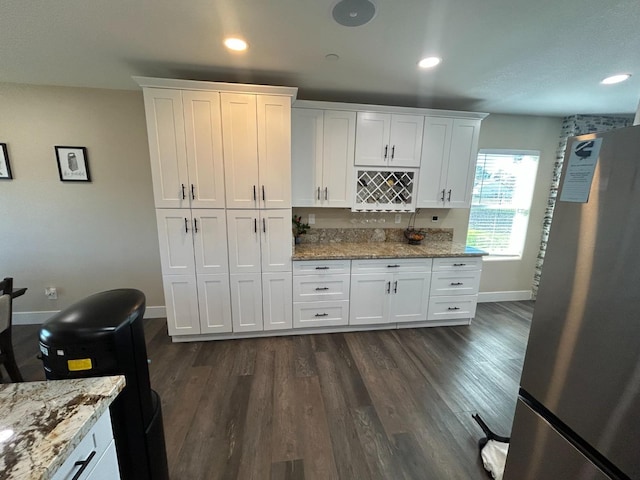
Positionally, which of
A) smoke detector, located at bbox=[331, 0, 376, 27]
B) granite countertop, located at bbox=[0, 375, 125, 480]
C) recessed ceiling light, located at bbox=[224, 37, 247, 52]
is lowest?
granite countertop, located at bbox=[0, 375, 125, 480]

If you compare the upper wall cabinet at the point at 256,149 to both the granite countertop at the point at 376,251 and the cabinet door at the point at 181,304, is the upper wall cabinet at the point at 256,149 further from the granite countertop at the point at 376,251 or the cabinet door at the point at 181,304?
the cabinet door at the point at 181,304

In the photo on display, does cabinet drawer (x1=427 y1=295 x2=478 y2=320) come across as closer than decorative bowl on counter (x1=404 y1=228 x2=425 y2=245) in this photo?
Yes

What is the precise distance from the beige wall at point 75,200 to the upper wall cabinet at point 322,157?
1.69 meters

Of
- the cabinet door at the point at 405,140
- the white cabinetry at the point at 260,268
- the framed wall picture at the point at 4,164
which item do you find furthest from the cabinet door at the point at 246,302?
the framed wall picture at the point at 4,164

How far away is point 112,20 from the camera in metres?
1.57

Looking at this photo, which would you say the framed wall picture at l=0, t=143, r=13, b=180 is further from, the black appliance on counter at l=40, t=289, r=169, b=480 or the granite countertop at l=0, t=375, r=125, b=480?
the granite countertop at l=0, t=375, r=125, b=480

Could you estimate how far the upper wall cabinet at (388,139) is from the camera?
286 centimetres

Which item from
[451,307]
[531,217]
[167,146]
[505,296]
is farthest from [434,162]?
[167,146]

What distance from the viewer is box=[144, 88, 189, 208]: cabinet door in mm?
2236

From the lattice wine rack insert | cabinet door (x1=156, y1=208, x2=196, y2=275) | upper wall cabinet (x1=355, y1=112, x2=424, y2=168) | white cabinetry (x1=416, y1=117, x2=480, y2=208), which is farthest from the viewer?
the lattice wine rack insert

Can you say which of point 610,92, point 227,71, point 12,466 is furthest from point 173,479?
point 610,92

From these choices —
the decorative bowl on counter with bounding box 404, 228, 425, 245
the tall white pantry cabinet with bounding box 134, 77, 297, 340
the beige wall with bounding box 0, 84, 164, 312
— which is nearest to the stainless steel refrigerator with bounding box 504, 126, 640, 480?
the tall white pantry cabinet with bounding box 134, 77, 297, 340

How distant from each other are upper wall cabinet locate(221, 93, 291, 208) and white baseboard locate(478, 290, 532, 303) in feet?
10.9

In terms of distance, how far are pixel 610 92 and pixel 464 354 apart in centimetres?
299
